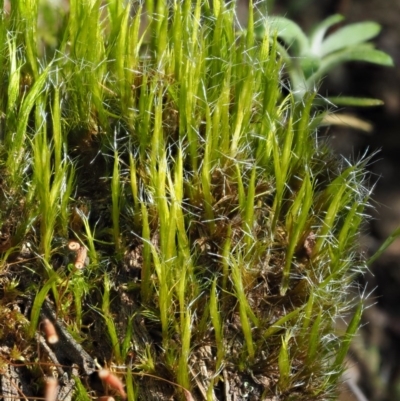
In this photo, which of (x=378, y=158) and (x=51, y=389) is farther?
(x=378, y=158)

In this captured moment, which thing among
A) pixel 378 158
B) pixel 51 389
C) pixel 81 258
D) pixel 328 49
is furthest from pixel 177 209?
pixel 378 158

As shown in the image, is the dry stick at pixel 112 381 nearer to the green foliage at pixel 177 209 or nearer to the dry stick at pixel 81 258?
the green foliage at pixel 177 209

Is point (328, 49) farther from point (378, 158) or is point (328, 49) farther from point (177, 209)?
point (177, 209)

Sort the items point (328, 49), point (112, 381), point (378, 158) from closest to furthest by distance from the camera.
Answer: point (112, 381)
point (328, 49)
point (378, 158)

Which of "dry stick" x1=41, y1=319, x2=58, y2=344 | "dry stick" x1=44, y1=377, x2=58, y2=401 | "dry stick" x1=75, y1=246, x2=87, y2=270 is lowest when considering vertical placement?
"dry stick" x1=44, y1=377, x2=58, y2=401

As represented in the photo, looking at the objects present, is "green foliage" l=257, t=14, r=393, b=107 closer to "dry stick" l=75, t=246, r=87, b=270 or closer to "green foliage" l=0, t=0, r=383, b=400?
"green foliage" l=0, t=0, r=383, b=400

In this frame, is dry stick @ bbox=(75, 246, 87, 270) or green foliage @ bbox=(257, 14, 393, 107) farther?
green foliage @ bbox=(257, 14, 393, 107)

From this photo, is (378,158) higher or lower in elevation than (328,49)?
lower

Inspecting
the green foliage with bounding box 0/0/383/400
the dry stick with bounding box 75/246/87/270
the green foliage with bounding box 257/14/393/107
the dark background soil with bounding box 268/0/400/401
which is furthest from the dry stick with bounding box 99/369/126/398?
the dark background soil with bounding box 268/0/400/401

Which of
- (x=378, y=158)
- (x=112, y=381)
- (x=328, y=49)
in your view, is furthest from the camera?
(x=378, y=158)
